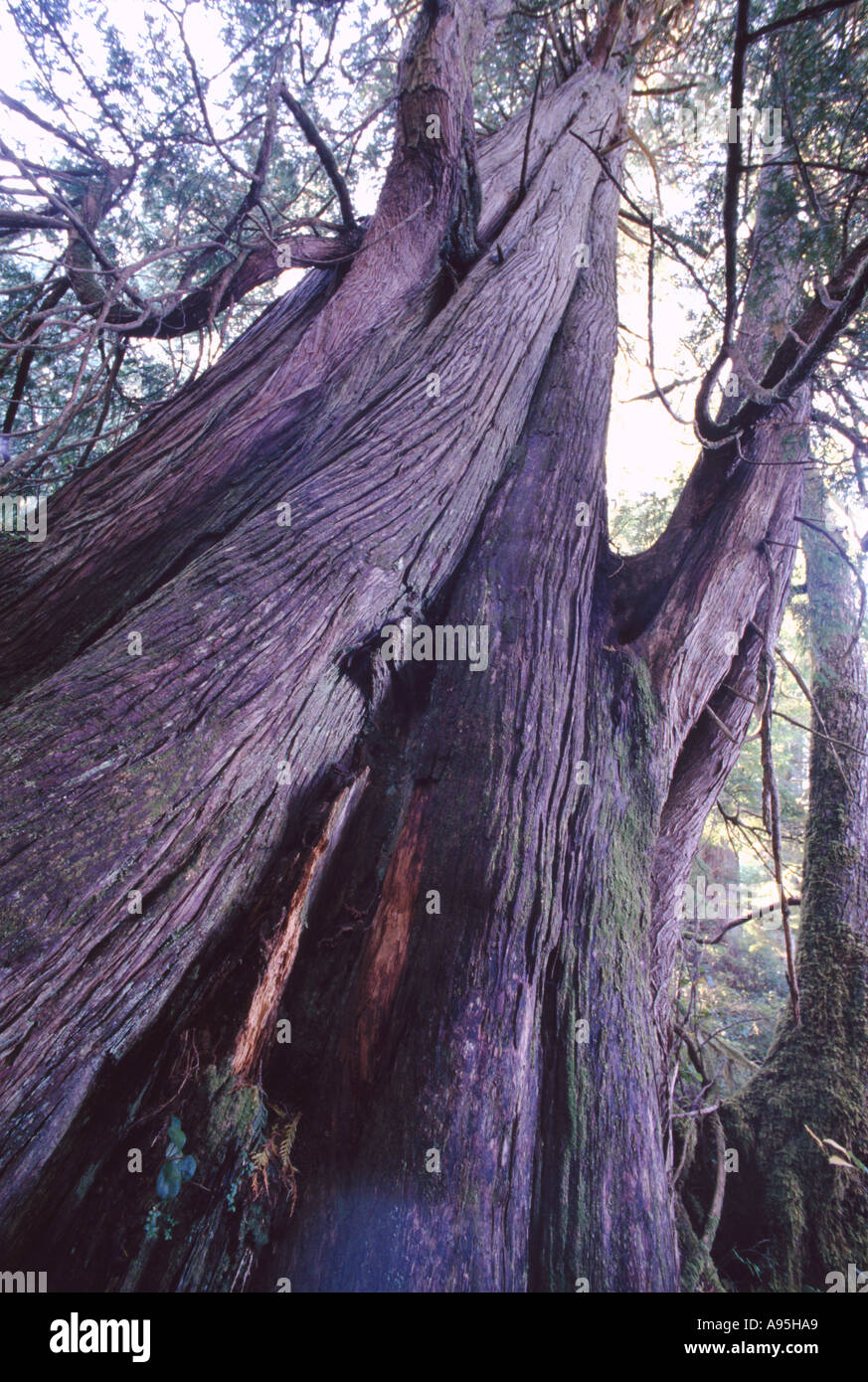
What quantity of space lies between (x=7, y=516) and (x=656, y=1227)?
10.3ft

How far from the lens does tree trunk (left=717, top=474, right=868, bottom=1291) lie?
2.40 metres

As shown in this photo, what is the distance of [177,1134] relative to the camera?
1.36m

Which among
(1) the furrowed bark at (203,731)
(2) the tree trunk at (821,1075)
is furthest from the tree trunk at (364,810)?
(2) the tree trunk at (821,1075)

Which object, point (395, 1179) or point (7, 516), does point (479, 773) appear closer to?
point (395, 1179)

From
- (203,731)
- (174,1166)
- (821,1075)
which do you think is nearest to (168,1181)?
(174,1166)

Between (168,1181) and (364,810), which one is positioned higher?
(364,810)

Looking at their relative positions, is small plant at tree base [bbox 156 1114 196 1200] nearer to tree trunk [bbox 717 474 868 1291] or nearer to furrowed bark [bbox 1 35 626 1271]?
furrowed bark [bbox 1 35 626 1271]

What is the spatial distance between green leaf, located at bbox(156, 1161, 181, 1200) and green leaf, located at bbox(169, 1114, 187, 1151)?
32 mm

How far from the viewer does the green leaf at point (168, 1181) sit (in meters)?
1.31

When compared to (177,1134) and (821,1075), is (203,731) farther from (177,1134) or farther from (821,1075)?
(821,1075)

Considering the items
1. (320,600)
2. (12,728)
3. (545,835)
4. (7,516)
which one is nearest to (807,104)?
(320,600)

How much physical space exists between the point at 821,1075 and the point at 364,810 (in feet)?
7.81

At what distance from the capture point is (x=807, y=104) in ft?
10.3

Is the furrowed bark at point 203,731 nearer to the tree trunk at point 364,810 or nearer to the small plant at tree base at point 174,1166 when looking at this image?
the tree trunk at point 364,810
